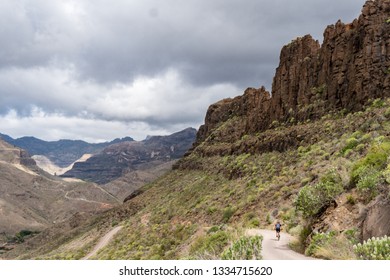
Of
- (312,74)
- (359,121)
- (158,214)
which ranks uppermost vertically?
(312,74)

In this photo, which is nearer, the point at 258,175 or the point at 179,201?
the point at 258,175

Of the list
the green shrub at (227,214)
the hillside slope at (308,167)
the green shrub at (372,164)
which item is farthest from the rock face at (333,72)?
the green shrub at (372,164)

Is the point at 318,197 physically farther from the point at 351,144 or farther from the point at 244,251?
the point at 351,144

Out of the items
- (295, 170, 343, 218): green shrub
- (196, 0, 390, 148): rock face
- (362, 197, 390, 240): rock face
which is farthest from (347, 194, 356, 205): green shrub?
(196, 0, 390, 148): rock face

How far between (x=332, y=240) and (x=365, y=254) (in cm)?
299

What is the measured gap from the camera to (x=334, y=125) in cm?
4169

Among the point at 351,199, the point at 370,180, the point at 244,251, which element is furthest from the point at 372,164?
the point at 244,251

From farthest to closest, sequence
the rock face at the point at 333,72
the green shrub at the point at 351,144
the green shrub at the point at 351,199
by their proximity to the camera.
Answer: the rock face at the point at 333,72
the green shrub at the point at 351,144
the green shrub at the point at 351,199

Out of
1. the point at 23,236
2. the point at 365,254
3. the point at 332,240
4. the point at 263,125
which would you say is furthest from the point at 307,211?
the point at 23,236

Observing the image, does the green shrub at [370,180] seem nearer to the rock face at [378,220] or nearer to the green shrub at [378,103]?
the rock face at [378,220]

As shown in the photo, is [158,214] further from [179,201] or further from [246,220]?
[246,220]

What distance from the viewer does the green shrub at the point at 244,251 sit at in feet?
33.6

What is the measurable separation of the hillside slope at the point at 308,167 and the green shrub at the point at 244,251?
41.8 inches

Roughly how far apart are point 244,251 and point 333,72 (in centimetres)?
4254
